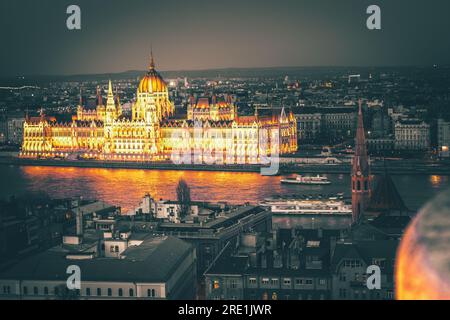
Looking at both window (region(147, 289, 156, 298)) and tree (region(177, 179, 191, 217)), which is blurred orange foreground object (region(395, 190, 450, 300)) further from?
tree (region(177, 179, 191, 217))

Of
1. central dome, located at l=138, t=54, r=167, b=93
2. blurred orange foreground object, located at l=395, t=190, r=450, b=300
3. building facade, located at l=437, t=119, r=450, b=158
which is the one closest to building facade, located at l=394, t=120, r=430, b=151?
building facade, located at l=437, t=119, r=450, b=158

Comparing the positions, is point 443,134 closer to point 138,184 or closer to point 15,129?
point 138,184

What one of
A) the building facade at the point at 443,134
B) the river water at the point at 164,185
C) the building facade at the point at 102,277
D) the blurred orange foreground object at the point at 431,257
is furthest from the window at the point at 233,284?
the building facade at the point at 443,134

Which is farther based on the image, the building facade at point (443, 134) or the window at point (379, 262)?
the building facade at point (443, 134)

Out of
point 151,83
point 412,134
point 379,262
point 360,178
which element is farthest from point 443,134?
point 379,262

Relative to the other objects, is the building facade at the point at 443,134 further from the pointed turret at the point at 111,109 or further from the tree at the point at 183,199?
the tree at the point at 183,199
